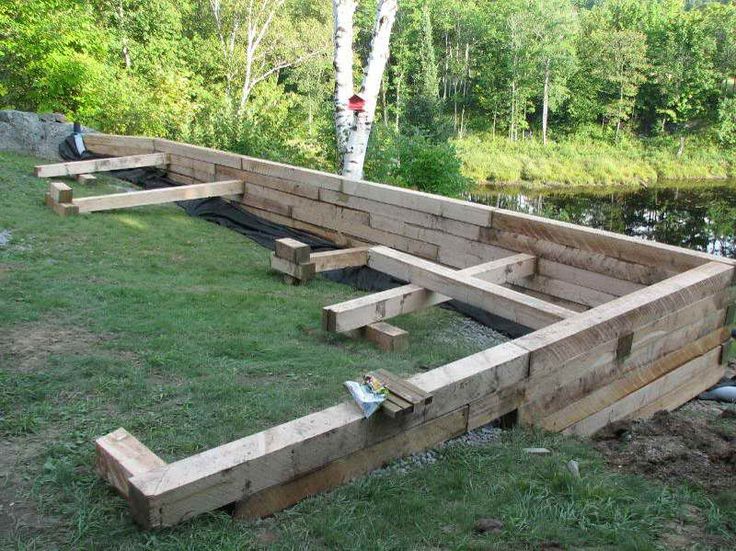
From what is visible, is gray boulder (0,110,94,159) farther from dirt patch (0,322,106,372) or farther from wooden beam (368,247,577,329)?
wooden beam (368,247,577,329)

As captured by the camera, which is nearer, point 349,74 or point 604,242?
point 604,242

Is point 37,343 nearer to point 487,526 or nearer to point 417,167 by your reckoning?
point 487,526

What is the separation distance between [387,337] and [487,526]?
7.40 ft

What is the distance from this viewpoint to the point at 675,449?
10.2ft

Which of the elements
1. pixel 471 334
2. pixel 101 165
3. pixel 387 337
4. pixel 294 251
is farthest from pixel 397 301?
pixel 101 165

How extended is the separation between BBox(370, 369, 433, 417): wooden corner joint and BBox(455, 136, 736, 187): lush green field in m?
31.3

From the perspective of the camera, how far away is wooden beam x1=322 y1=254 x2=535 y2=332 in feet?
14.7

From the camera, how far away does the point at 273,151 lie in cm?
1083

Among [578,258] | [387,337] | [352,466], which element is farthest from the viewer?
[578,258]

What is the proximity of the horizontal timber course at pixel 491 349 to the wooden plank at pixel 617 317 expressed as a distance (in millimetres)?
10

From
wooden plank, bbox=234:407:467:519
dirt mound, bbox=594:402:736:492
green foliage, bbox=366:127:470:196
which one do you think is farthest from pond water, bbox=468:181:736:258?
wooden plank, bbox=234:407:467:519

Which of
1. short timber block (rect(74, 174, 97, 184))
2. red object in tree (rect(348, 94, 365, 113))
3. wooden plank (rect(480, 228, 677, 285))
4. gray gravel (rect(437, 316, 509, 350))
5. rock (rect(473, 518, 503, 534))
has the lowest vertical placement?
gray gravel (rect(437, 316, 509, 350))

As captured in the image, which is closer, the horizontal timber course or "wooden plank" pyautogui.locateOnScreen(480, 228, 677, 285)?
the horizontal timber course

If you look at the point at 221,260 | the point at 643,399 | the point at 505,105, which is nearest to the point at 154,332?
the point at 221,260
